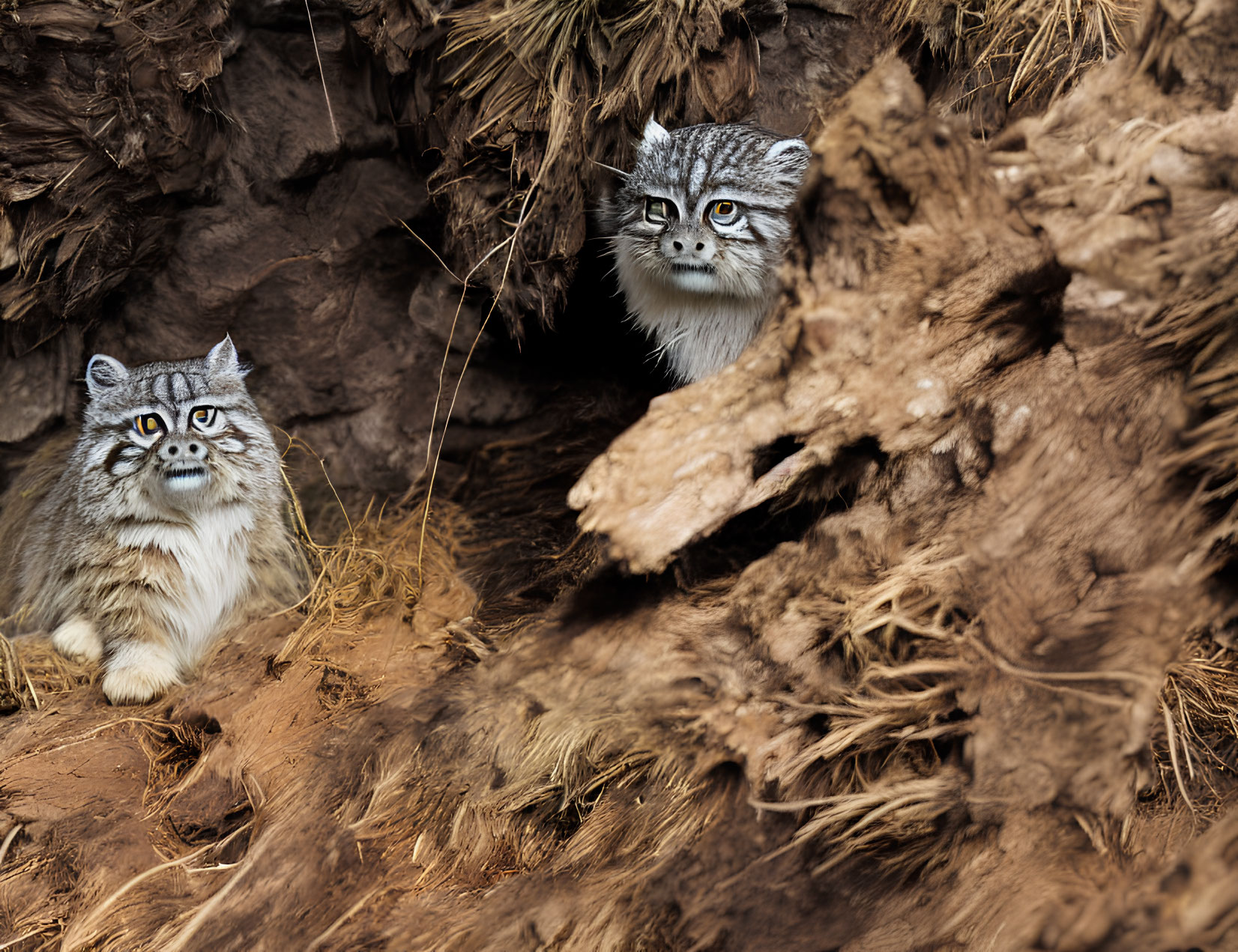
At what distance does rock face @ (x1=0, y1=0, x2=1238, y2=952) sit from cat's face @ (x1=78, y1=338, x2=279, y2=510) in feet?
1.91

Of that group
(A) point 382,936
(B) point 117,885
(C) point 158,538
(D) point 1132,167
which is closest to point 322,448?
(C) point 158,538

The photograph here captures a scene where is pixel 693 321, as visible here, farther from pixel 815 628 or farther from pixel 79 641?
pixel 79 641

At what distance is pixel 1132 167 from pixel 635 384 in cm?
278

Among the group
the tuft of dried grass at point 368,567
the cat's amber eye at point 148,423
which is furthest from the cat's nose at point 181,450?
the tuft of dried grass at point 368,567

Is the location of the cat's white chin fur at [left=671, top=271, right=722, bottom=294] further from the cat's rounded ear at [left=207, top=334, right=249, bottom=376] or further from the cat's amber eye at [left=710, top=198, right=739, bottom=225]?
the cat's rounded ear at [left=207, top=334, right=249, bottom=376]

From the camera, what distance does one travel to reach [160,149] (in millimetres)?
3471

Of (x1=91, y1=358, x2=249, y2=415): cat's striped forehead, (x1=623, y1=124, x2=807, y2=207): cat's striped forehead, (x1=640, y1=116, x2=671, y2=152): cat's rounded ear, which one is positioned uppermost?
(x1=640, y1=116, x2=671, y2=152): cat's rounded ear

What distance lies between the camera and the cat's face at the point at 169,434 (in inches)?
126

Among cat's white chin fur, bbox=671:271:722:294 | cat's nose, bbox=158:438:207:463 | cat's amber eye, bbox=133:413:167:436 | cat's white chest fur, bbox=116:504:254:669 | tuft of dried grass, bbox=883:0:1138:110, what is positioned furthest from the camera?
cat's white chin fur, bbox=671:271:722:294

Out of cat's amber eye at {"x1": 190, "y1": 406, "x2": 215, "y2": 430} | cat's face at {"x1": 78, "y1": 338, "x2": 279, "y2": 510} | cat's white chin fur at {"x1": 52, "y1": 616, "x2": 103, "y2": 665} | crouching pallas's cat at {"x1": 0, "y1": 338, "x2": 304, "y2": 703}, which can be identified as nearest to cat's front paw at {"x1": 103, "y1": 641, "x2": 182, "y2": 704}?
crouching pallas's cat at {"x1": 0, "y1": 338, "x2": 304, "y2": 703}

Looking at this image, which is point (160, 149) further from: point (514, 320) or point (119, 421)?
point (514, 320)

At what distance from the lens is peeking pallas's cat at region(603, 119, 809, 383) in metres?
3.38

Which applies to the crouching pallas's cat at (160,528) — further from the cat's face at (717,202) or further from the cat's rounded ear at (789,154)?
the cat's rounded ear at (789,154)

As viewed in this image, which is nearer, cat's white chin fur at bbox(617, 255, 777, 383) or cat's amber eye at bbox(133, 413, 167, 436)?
cat's amber eye at bbox(133, 413, 167, 436)
